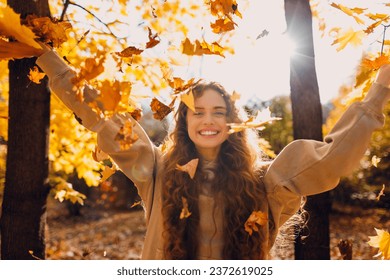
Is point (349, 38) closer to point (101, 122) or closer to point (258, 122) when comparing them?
point (258, 122)

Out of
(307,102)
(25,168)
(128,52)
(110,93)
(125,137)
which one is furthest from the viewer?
(307,102)

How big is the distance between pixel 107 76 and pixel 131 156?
1.29 ft

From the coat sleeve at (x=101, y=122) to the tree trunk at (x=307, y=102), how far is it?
140 cm

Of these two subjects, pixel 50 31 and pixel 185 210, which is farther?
pixel 50 31

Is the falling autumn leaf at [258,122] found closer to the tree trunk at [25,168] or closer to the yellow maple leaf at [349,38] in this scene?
the yellow maple leaf at [349,38]

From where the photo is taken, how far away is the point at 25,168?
9.14 feet

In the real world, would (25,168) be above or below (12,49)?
below

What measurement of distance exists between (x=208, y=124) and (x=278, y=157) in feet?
1.24

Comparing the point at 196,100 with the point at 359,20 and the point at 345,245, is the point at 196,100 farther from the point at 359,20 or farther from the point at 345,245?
the point at 345,245

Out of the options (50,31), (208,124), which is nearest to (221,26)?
(208,124)

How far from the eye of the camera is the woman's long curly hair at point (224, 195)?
2.09 meters

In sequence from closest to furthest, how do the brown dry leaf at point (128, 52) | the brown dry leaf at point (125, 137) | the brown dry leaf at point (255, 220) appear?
the brown dry leaf at point (125, 137) → the brown dry leaf at point (255, 220) → the brown dry leaf at point (128, 52)

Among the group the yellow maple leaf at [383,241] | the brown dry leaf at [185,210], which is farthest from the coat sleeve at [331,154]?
the yellow maple leaf at [383,241]

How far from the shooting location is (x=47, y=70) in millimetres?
2078
